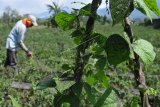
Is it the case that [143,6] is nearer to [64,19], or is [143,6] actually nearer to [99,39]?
[99,39]

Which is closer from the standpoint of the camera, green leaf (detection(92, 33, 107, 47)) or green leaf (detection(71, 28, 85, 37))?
green leaf (detection(92, 33, 107, 47))

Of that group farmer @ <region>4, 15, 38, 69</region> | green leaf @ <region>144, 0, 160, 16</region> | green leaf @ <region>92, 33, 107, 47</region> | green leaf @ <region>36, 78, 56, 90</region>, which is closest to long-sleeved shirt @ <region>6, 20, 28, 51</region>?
farmer @ <region>4, 15, 38, 69</region>

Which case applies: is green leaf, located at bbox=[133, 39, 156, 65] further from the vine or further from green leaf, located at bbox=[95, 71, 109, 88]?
green leaf, located at bbox=[95, 71, 109, 88]

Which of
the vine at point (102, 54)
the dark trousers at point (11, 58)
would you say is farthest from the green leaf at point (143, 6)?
the dark trousers at point (11, 58)

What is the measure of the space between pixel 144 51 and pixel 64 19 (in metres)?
0.30

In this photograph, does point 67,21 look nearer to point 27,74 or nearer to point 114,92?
point 114,92

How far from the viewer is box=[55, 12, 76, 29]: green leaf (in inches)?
51.5

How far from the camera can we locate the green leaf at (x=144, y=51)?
3.74 feet

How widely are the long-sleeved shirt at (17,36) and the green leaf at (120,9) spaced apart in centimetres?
924

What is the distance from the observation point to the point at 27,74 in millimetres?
10695

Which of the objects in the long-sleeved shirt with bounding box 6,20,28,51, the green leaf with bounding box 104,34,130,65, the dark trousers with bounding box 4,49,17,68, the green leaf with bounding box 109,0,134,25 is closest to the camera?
the green leaf with bounding box 109,0,134,25

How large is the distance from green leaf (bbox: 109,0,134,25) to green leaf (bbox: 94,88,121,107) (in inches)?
12.6

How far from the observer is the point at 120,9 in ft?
3.20

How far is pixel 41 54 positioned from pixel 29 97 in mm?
9032
